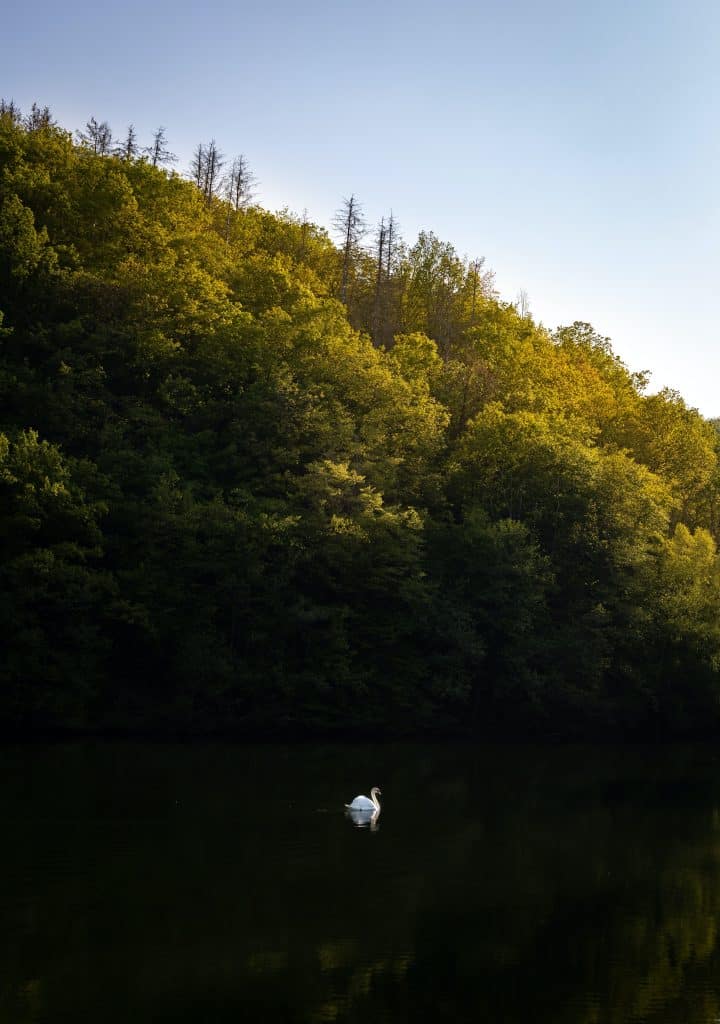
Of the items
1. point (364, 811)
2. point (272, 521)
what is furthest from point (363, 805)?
point (272, 521)

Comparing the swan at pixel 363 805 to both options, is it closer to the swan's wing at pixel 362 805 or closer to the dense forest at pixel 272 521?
the swan's wing at pixel 362 805

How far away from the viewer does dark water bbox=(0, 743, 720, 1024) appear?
56.1 ft

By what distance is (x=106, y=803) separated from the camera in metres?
32.4

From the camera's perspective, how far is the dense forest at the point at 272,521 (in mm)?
53750

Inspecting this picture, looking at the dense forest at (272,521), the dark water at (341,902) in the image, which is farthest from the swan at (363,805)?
the dense forest at (272,521)

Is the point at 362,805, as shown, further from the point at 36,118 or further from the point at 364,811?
the point at 36,118

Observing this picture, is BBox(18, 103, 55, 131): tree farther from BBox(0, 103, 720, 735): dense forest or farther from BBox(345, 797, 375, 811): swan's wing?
BBox(345, 797, 375, 811): swan's wing

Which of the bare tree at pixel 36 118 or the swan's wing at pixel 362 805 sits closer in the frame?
the swan's wing at pixel 362 805

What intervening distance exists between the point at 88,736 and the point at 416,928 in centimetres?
3314

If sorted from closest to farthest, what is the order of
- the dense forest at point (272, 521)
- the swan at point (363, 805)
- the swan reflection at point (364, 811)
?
the swan reflection at point (364, 811) < the swan at point (363, 805) < the dense forest at point (272, 521)

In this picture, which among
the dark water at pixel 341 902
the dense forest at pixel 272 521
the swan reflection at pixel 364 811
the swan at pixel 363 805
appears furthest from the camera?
the dense forest at pixel 272 521

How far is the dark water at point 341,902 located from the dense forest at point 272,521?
13.6m

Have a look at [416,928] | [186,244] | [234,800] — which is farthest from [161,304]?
[416,928]

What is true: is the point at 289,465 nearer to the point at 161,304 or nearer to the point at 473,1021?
the point at 161,304
